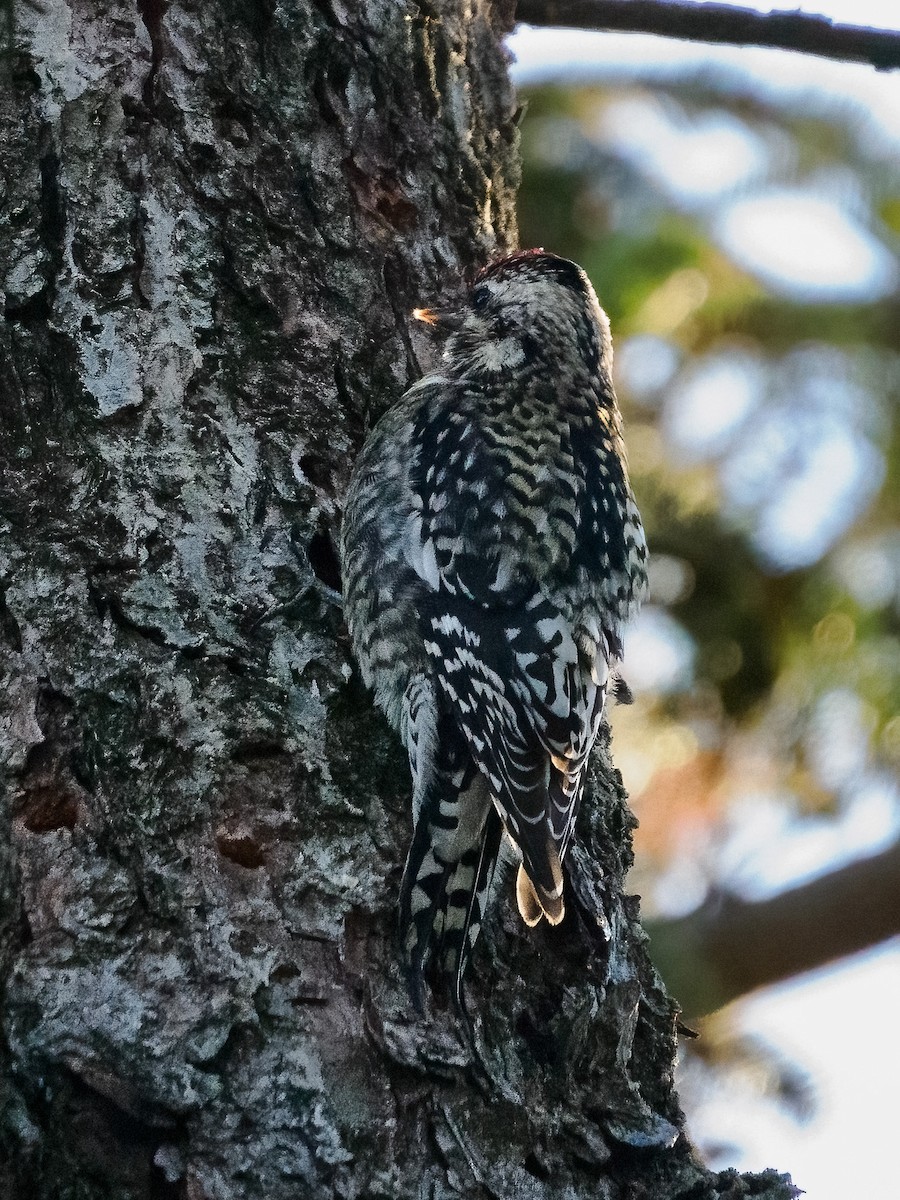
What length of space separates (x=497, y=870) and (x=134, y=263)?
4.54ft

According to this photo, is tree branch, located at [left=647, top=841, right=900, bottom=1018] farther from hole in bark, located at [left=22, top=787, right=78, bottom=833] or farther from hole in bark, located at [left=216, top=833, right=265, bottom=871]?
hole in bark, located at [left=22, top=787, right=78, bottom=833]

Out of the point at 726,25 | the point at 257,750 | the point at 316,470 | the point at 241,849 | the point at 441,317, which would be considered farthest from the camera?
the point at 726,25

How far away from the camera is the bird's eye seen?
3.45m

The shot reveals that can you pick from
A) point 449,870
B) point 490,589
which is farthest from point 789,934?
point 449,870

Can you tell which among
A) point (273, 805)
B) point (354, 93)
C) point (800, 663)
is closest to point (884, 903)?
point (800, 663)

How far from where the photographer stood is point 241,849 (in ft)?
8.00

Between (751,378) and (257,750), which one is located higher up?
(751,378)

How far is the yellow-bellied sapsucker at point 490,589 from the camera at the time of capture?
265 cm

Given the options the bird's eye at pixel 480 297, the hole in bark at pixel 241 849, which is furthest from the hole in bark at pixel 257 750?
the bird's eye at pixel 480 297

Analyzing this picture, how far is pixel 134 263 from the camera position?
285 cm

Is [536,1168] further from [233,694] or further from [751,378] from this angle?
[751,378]

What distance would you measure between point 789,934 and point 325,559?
1996mm

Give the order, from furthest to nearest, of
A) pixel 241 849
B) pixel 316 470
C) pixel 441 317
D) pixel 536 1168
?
pixel 441 317 < pixel 316 470 < pixel 241 849 < pixel 536 1168

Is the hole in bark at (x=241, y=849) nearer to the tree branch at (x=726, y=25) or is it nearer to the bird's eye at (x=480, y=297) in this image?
the bird's eye at (x=480, y=297)
